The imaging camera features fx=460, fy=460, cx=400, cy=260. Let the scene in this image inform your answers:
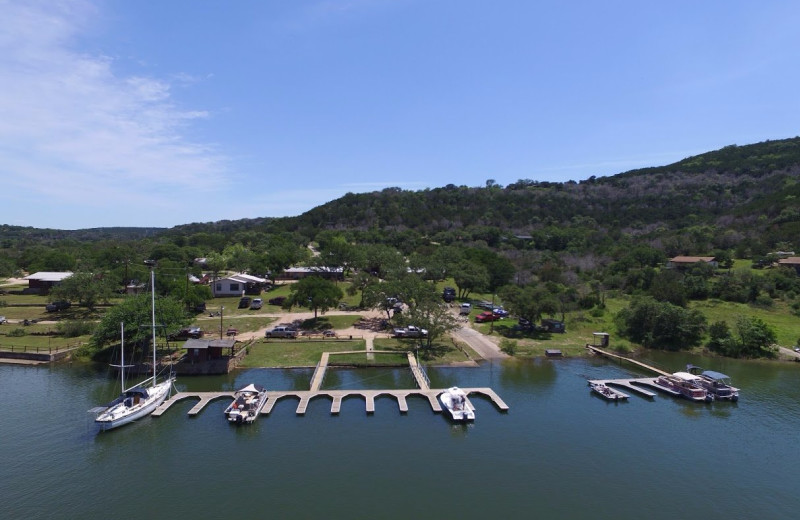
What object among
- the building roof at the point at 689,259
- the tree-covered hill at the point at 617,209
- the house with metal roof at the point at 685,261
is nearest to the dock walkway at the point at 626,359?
the house with metal roof at the point at 685,261

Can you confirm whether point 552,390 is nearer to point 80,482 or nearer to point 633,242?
point 80,482

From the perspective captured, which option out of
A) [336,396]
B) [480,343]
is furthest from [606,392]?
[336,396]

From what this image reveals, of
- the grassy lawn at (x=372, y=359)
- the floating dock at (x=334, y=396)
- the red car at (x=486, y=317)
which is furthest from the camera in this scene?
the red car at (x=486, y=317)

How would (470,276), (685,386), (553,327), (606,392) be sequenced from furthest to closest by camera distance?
(470,276) → (553,327) → (685,386) → (606,392)

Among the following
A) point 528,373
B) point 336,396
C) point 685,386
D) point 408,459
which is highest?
point 336,396

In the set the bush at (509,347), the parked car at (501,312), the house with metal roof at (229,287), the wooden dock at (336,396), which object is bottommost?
the wooden dock at (336,396)

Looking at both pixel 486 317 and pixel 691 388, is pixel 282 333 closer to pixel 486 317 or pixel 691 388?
pixel 486 317

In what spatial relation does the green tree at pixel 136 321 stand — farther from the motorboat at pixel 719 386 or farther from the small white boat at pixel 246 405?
the motorboat at pixel 719 386
